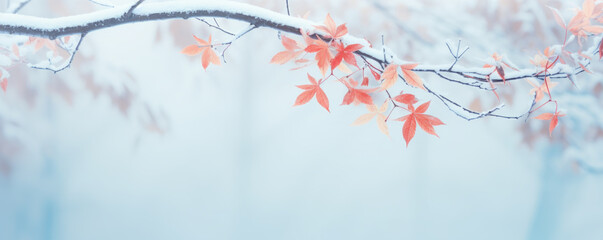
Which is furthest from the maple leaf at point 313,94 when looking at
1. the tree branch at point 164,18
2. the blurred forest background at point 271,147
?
the blurred forest background at point 271,147

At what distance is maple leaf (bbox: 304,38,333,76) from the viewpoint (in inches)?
22.0

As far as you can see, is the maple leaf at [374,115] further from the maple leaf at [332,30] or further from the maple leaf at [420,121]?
the maple leaf at [332,30]

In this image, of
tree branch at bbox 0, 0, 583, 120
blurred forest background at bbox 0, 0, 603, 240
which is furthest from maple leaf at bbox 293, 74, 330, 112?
blurred forest background at bbox 0, 0, 603, 240

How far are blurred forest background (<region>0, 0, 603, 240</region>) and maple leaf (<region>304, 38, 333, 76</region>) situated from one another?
917 mm

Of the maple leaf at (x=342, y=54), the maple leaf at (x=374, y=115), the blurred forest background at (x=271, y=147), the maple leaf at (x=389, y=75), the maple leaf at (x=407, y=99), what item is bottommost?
the maple leaf at (x=407, y=99)

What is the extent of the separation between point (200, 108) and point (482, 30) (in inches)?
42.8

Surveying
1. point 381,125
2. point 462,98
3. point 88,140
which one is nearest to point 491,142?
point 462,98

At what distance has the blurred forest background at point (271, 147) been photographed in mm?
1482

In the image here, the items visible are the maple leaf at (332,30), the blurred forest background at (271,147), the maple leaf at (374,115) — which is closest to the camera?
the maple leaf at (332,30)

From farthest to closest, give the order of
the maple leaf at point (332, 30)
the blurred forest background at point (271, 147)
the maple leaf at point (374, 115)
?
the blurred forest background at point (271, 147) < the maple leaf at point (374, 115) < the maple leaf at point (332, 30)

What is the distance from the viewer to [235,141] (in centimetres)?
152

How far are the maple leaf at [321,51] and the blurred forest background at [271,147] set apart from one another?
3.01ft

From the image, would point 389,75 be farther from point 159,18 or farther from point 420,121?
point 159,18

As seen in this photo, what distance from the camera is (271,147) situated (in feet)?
4.97
